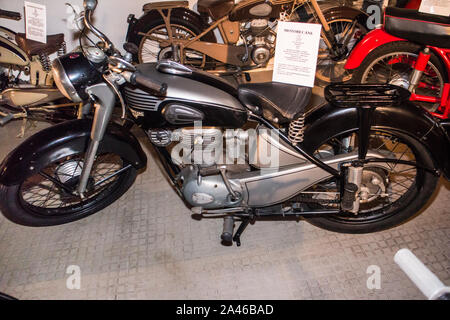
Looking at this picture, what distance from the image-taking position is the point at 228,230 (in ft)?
5.64

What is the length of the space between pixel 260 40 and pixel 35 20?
1.82 meters

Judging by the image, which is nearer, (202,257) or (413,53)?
(202,257)

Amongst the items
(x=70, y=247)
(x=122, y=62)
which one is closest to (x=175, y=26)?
(x=122, y=62)

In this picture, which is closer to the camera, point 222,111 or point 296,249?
point 222,111

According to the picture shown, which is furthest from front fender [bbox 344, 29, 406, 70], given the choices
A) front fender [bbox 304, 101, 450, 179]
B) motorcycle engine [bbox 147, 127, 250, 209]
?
motorcycle engine [bbox 147, 127, 250, 209]

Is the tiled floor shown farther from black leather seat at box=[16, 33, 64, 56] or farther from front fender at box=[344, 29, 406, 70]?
black leather seat at box=[16, 33, 64, 56]

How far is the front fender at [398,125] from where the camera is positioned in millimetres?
1427

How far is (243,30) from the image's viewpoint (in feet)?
10.00

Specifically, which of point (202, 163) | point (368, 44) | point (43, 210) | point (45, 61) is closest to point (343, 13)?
point (368, 44)

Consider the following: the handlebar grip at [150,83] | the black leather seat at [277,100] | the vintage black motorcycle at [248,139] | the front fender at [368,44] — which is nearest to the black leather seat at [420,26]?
the front fender at [368,44]

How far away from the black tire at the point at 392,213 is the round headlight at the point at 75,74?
41.0 inches

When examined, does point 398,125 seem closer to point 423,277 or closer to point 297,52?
point 297,52
